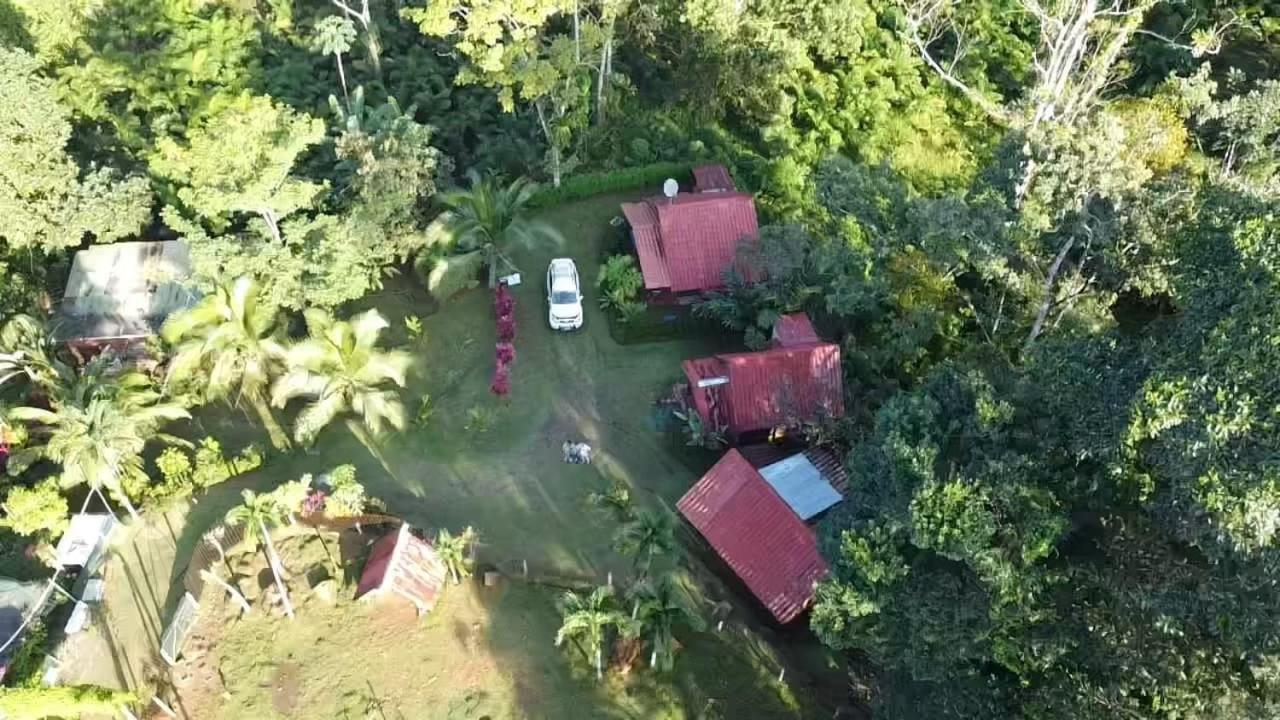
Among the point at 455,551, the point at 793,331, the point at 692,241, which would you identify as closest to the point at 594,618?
the point at 455,551

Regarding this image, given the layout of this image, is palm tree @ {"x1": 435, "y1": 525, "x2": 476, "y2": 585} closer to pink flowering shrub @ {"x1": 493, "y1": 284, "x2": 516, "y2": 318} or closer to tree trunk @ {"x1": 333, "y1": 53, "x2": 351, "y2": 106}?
pink flowering shrub @ {"x1": 493, "y1": 284, "x2": 516, "y2": 318}

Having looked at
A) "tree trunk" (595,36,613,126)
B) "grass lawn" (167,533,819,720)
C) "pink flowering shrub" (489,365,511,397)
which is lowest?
"grass lawn" (167,533,819,720)

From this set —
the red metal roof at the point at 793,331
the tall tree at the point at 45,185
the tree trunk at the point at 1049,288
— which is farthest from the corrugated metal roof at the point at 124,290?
the tree trunk at the point at 1049,288

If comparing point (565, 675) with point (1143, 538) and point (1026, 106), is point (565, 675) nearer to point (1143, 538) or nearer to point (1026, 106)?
point (1143, 538)

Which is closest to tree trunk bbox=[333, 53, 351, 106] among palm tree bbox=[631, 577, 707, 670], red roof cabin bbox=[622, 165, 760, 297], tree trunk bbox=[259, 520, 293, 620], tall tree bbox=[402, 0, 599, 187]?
tall tree bbox=[402, 0, 599, 187]

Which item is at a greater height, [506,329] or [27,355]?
[506,329]

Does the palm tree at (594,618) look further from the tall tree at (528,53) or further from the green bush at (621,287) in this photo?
the tall tree at (528,53)

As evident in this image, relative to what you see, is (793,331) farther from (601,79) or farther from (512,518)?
(601,79)
